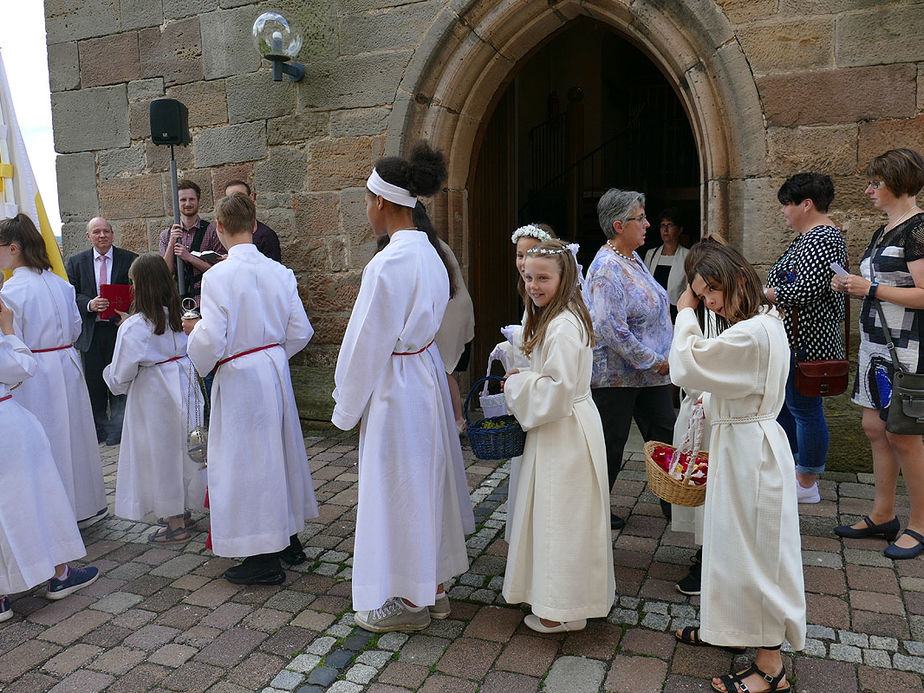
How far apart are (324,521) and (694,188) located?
8.32 m

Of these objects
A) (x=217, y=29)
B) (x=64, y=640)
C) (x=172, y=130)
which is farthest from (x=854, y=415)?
(x=217, y=29)

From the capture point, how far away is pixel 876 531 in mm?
3760

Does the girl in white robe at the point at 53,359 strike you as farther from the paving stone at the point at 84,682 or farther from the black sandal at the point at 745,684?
the black sandal at the point at 745,684

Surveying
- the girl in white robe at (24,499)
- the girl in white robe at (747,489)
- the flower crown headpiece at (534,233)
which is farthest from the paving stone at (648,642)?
the girl in white robe at (24,499)

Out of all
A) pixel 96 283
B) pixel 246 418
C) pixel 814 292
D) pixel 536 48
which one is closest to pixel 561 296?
pixel 246 418

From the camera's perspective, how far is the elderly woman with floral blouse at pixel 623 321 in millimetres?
3717

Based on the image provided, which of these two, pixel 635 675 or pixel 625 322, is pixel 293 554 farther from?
pixel 625 322

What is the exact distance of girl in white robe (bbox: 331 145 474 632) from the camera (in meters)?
2.99

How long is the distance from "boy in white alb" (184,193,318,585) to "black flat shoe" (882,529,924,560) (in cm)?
278

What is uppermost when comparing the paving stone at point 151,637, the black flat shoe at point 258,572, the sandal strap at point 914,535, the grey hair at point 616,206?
the grey hair at point 616,206

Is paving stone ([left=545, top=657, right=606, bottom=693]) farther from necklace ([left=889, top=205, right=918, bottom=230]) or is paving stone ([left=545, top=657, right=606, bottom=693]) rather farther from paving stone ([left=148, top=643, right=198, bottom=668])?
necklace ([left=889, top=205, right=918, bottom=230])

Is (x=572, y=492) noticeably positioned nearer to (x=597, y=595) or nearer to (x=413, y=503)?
(x=597, y=595)

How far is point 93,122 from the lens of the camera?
22.8 feet

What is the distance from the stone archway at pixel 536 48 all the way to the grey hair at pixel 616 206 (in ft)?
4.41
